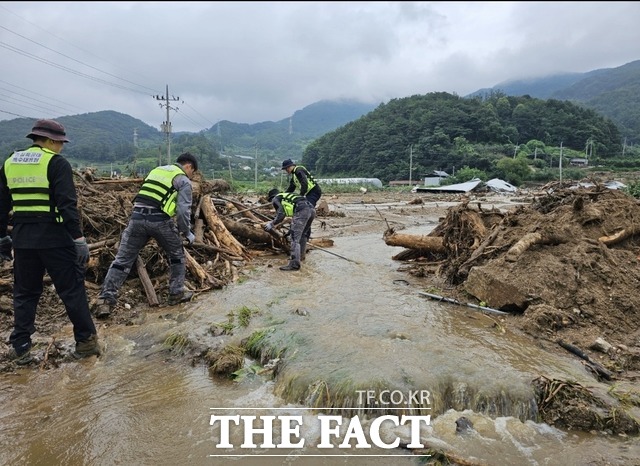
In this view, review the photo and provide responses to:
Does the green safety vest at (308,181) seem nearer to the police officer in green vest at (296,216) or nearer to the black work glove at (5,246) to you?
the police officer in green vest at (296,216)

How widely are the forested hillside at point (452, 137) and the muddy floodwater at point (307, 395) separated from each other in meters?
74.5

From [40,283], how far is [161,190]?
182 cm

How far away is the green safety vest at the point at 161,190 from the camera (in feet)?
17.8

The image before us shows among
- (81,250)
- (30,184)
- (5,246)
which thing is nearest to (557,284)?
(81,250)

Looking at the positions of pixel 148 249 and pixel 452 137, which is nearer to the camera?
pixel 148 249

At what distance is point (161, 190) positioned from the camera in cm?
545

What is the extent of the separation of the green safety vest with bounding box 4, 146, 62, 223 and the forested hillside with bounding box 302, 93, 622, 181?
2990 inches

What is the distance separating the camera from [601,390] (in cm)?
385

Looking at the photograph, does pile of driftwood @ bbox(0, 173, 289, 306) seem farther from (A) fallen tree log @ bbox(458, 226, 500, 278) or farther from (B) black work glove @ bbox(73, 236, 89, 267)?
(A) fallen tree log @ bbox(458, 226, 500, 278)

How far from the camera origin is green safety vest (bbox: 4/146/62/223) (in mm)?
3930

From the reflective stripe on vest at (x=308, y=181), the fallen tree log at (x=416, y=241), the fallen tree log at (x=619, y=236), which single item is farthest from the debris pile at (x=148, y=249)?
the fallen tree log at (x=619, y=236)

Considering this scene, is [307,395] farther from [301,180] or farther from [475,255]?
[301,180]

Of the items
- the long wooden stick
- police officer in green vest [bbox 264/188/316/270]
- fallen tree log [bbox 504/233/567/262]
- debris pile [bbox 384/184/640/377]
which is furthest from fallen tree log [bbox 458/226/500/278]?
police officer in green vest [bbox 264/188/316/270]

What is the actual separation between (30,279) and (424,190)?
50.4 metres
